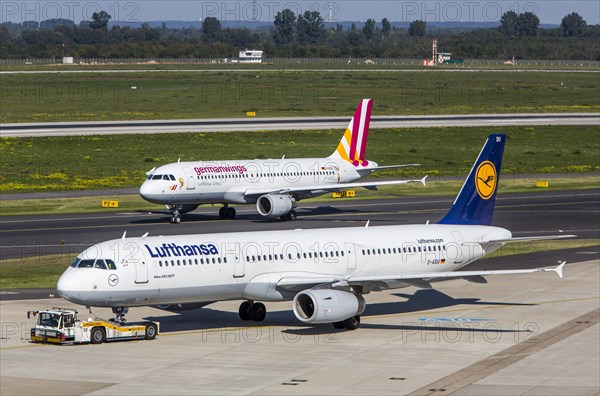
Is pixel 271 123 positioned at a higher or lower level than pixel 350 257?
higher

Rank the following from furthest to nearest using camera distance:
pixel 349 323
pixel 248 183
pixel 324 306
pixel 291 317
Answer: pixel 248 183, pixel 291 317, pixel 349 323, pixel 324 306

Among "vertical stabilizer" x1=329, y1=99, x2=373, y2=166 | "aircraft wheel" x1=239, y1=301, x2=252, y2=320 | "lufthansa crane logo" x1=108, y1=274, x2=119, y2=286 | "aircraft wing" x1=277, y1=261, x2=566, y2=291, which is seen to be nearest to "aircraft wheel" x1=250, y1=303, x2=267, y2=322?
"aircraft wheel" x1=239, y1=301, x2=252, y2=320

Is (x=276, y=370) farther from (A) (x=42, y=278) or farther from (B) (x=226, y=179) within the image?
(B) (x=226, y=179)

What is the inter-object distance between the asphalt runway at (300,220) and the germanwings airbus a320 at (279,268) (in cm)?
2801

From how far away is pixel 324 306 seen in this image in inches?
1897

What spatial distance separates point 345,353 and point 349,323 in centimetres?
466

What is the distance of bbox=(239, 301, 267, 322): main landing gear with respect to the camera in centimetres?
5297

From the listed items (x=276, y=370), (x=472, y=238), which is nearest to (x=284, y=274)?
(x=276, y=370)

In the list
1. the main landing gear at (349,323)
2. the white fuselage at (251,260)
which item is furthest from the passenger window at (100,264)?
the main landing gear at (349,323)

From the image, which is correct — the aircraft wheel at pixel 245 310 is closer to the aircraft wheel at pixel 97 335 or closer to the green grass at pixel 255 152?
the aircraft wheel at pixel 97 335

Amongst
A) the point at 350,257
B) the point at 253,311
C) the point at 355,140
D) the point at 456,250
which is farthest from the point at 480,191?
the point at 355,140

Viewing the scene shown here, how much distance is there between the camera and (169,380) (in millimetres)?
41906

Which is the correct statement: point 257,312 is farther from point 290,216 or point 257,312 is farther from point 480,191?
point 290,216

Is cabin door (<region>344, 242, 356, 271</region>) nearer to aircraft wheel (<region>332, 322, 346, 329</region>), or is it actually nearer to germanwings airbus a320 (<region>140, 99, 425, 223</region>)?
aircraft wheel (<region>332, 322, 346, 329</region>)
